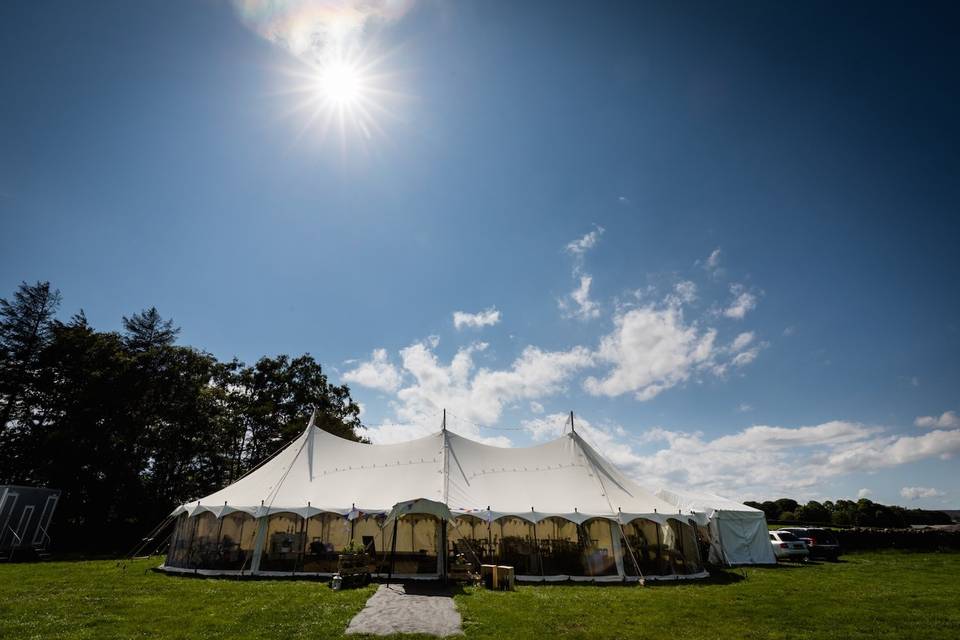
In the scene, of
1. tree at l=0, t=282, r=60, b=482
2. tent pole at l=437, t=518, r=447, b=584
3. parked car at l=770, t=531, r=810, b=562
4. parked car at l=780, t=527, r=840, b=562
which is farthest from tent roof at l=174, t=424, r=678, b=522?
tree at l=0, t=282, r=60, b=482

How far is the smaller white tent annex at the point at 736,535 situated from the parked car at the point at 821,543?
9.29 ft

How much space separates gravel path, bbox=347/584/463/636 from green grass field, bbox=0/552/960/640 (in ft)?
1.02

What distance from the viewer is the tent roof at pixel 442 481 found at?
1409 centimetres

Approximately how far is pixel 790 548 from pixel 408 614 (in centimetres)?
1881

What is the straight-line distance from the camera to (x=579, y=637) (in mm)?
7121

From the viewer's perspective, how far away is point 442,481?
1512cm

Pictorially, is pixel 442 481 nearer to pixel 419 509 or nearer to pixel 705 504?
pixel 419 509

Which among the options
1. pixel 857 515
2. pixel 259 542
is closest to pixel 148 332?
pixel 259 542

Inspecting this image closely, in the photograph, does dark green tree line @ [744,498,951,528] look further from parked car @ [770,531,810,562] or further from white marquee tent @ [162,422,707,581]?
white marquee tent @ [162,422,707,581]

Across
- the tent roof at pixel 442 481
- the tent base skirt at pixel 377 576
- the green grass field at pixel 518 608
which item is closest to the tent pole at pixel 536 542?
the tent roof at pixel 442 481

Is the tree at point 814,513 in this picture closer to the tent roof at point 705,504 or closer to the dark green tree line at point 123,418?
the tent roof at point 705,504

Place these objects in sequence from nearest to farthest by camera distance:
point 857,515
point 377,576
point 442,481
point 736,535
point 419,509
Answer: point 419,509 → point 377,576 → point 442,481 → point 736,535 → point 857,515

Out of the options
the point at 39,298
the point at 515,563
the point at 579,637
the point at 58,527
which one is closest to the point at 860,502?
the point at 515,563

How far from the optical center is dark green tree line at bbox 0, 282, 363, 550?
79.5ft
